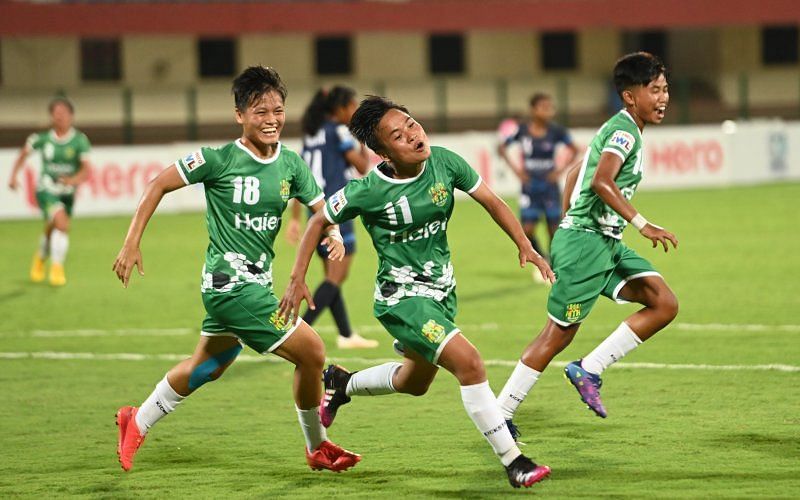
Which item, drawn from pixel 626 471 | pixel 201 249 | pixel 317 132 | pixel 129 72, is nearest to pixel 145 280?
pixel 201 249

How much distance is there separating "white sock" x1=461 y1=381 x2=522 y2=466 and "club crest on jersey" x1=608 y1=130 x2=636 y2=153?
1.84 m

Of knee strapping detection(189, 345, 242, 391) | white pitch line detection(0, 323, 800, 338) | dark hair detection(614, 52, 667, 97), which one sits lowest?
white pitch line detection(0, 323, 800, 338)

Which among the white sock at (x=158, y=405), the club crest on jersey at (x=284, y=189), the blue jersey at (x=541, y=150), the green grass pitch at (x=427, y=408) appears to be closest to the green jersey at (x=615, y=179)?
the green grass pitch at (x=427, y=408)

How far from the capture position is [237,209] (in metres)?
7.07

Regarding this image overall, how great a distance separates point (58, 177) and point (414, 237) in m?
10.7

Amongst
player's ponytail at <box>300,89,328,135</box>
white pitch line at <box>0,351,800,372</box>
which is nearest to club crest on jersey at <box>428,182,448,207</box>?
white pitch line at <box>0,351,800,372</box>

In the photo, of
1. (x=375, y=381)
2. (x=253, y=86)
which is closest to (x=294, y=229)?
(x=375, y=381)

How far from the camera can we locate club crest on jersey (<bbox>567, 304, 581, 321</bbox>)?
25.2ft

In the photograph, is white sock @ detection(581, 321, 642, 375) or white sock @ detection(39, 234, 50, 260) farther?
white sock @ detection(39, 234, 50, 260)

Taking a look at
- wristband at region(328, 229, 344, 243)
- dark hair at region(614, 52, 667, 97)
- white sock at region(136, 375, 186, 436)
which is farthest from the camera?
dark hair at region(614, 52, 667, 97)

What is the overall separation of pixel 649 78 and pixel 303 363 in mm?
2671

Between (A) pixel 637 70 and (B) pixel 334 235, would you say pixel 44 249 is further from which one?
(A) pixel 637 70

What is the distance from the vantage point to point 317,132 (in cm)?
1160

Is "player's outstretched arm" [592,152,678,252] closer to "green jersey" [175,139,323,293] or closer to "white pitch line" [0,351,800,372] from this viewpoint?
"green jersey" [175,139,323,293]
